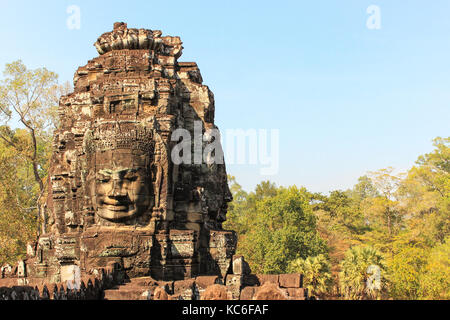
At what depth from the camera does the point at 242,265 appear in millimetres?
10875

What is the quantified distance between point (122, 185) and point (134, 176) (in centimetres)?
31

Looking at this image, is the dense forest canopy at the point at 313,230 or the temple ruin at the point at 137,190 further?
the dense forest canopy at the point at 313,230

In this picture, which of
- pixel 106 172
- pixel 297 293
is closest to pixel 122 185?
pixel 106 172

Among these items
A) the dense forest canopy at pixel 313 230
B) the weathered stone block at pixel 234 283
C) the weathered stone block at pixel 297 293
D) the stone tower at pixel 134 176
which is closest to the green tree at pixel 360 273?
the dense forest canopy at pixel 313 230

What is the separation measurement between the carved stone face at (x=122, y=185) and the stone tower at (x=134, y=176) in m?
0.02

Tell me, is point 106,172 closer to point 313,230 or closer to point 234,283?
point 234,283

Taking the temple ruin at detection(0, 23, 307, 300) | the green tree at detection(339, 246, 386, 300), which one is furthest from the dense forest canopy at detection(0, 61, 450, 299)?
the temple ruin at detection(0, 23, 307, 300)

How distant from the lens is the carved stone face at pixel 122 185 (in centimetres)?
1027

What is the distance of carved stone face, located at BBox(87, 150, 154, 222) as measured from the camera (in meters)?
10.3

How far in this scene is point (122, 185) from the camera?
33.8 feet

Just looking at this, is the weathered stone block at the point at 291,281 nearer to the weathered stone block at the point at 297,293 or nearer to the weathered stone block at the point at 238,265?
the weathered stone block at the point at 238,265

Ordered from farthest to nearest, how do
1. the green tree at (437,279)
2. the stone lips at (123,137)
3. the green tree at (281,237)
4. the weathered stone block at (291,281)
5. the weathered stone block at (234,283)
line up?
the green tree at (281,237) → the green tree at (437,279) → the weathered stone block at (291,281) → the stone lips at (123,137) → the weathered stone block at (234,283)

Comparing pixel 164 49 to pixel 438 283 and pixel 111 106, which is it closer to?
pixel 111 106
